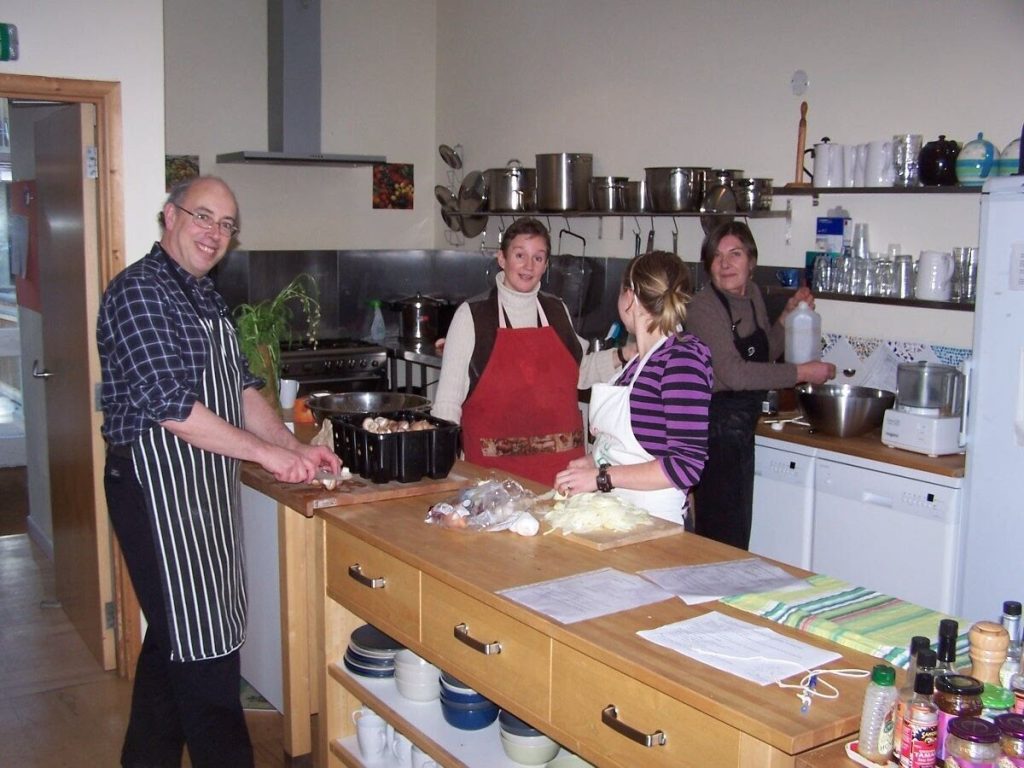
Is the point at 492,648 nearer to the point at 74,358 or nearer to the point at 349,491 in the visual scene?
the point at 349,491

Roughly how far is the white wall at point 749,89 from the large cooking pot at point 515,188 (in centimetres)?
33

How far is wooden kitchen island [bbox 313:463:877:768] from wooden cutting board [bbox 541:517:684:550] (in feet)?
0.07

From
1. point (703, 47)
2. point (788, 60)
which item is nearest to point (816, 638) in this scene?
point (788, 60)

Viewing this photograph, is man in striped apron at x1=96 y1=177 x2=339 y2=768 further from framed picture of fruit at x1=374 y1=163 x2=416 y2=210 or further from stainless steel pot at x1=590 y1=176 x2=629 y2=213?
framed picture of fruit at x1=374 y1=163 x2=416 y2=210

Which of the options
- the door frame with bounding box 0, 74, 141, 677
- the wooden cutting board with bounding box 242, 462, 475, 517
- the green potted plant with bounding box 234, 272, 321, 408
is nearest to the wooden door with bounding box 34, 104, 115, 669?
the door frame with bounding box 0, 74, 141, 677

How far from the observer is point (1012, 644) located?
5.59 feet

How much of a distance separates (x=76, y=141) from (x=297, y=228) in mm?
3201

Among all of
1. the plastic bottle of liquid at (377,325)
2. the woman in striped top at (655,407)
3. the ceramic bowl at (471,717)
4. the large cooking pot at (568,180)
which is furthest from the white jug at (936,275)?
the plastic bottle of liquid at (377,325)

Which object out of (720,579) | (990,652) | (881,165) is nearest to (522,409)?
(720,579)

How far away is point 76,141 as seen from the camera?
3.89m

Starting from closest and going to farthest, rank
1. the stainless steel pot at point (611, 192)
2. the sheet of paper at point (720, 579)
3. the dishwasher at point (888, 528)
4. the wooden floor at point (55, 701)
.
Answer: the sheet of paper at point (720, 579), the wooden floor at point (55, 701), the dishwasher at point (888, 528), the stainless steel pot at point (611, 192)

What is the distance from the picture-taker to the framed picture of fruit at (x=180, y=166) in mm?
6586

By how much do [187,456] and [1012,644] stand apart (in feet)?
6.25

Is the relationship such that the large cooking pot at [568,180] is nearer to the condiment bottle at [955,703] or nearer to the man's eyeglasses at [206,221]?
the man's eyeglasses at [206,221]
